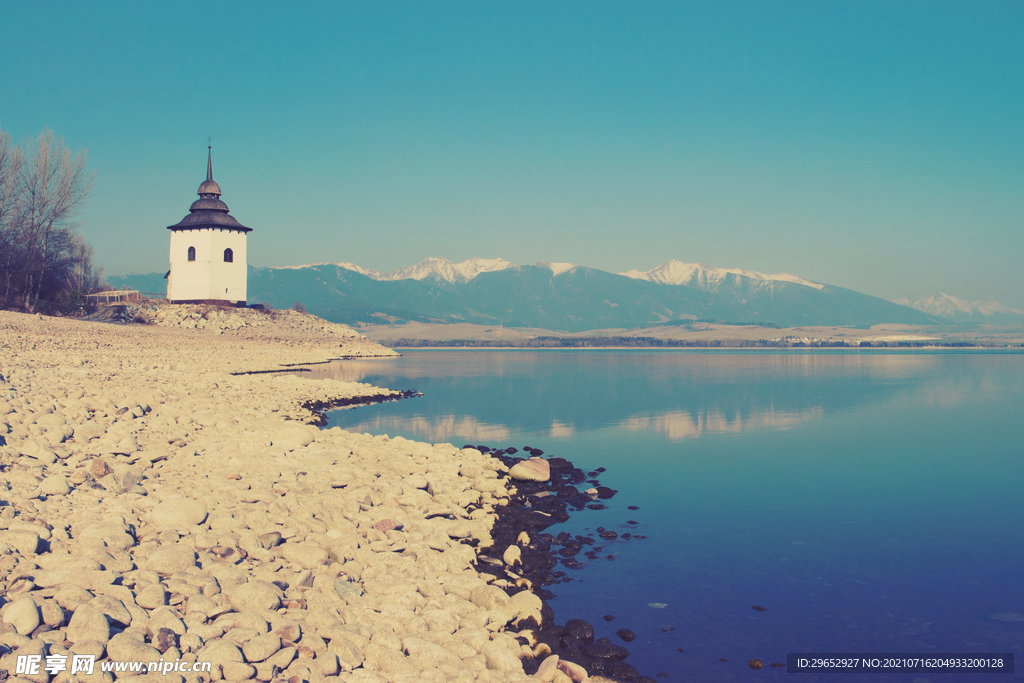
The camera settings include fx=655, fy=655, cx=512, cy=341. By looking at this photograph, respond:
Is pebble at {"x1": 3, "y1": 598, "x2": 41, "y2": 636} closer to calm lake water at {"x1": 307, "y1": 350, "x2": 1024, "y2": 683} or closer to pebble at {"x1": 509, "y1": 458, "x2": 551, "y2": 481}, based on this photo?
calm lake water at {"x1": 307, "y1": 350, "x2": 1024, "y2": 683}

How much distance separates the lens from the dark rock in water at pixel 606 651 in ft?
21.9

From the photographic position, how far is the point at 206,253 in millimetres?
60906

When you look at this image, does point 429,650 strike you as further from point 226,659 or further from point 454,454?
point 454,454

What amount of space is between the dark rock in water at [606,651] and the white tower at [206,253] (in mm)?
61863

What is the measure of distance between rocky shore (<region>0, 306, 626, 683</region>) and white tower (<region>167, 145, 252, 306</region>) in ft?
165

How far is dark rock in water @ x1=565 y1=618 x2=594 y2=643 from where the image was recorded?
23.1ft

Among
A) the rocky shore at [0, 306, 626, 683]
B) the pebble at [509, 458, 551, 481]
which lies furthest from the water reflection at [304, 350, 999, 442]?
the rocky shore at [0, 306, 626, 683]

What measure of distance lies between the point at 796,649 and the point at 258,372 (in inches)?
1319

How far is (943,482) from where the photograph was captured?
15477 mm

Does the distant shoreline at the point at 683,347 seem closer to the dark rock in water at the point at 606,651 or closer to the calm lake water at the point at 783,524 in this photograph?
the calm lake water at the point at 783,524

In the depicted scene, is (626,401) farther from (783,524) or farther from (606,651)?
(606,651)

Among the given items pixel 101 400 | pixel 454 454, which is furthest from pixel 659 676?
pixel 101 400

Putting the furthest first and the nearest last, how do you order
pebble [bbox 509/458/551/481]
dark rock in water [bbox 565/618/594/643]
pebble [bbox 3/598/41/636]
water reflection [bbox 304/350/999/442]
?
water reflection [bbox 304/350/999/442] < pebble [bbox 509/458/551/481] < dark rock in water [bbox 565/618/594/643] < pebble [bbox 3/598/41/636]

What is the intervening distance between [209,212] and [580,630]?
64.1m
